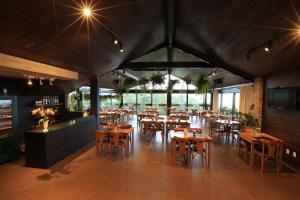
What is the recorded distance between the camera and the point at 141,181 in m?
4.13

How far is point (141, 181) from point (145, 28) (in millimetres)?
4280

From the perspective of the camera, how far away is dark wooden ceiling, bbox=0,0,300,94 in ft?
9.46

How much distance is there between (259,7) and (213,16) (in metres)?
1.25

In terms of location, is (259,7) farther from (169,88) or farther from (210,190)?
(169,88)

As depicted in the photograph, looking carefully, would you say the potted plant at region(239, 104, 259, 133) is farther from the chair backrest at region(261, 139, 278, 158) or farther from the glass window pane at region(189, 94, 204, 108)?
the glass window pane at region(189, 94, 204, 108)

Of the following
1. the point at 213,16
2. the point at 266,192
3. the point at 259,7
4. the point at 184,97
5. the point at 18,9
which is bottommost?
the point at 266,192

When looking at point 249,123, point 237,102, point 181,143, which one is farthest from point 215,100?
point 181,143

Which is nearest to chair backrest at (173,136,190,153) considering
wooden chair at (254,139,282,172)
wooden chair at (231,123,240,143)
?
wooden chair at (254,139,282,172)

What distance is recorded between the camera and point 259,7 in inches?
119

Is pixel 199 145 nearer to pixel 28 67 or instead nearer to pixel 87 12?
pixel 87 12

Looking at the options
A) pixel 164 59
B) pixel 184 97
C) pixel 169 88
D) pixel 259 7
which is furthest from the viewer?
pixel 184 97

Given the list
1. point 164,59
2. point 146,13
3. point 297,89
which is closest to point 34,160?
point 146,13

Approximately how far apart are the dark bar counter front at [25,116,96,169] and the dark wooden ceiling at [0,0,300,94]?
6.32 feet

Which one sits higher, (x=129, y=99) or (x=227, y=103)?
(x=129, y=99)
